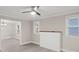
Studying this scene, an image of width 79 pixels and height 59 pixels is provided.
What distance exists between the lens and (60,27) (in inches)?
88.1

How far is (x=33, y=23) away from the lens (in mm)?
2498

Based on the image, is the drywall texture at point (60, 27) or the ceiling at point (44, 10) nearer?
the ceiling at point (44, 10)

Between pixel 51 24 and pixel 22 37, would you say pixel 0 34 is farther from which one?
pixel 51 24

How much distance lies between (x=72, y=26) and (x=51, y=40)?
818 millimetres

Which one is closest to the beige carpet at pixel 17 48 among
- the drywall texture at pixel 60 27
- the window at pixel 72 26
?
the drywall texture at pixel 60 27

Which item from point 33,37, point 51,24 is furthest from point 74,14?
point 33,37

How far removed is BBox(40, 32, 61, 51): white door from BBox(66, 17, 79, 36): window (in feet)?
1.17

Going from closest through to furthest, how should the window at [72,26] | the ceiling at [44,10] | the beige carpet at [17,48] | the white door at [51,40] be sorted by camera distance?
the ceiling at [44,10] → the beige carpet at [17,48] → the window at [72,26] → the white door at [51,40]

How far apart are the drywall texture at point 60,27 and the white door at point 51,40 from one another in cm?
19

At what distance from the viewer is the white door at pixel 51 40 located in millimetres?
2208

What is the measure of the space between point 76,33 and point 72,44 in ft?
1.15

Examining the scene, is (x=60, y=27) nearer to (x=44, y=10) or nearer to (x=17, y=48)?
(x=44, y=10)

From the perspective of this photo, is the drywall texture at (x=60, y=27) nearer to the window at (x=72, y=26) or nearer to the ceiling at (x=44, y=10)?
the window at (x=72, y=26)
